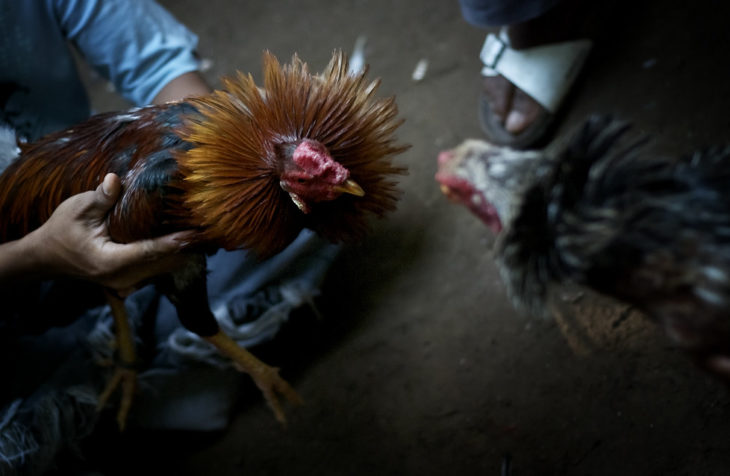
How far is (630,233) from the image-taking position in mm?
894

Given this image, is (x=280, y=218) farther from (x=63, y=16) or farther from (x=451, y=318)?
(x=63, y=16)

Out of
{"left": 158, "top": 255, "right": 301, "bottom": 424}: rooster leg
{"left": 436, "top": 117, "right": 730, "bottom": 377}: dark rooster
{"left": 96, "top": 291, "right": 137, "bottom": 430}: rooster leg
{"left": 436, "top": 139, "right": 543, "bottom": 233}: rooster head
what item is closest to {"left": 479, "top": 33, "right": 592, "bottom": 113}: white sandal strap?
{"left": 436, "top": 139, "right": 543, "bottom": 233}: rooster head

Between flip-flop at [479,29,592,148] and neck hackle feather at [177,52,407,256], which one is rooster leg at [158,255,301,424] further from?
flip-flop at [479,29,592,148]

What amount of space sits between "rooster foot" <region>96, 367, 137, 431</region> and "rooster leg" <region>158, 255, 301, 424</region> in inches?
12.4

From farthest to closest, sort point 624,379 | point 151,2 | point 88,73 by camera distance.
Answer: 1. point 88,73
2. point 151,2
3. point 624,379

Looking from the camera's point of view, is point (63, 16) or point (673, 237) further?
point (63, 16)

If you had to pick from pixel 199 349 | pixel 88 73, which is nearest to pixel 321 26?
pixel 88 73

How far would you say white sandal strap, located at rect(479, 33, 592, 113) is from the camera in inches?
80.5

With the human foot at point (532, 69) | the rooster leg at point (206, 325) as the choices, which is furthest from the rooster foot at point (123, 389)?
the human foot at point (532, 69)

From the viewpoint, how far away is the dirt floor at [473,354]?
4.95 feet

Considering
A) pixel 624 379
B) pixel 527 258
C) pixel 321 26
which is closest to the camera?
pixel 527 258

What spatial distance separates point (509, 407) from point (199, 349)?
3.30 feet

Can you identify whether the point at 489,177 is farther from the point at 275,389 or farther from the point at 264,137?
the point at 275,389

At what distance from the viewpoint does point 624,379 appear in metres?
1.56
